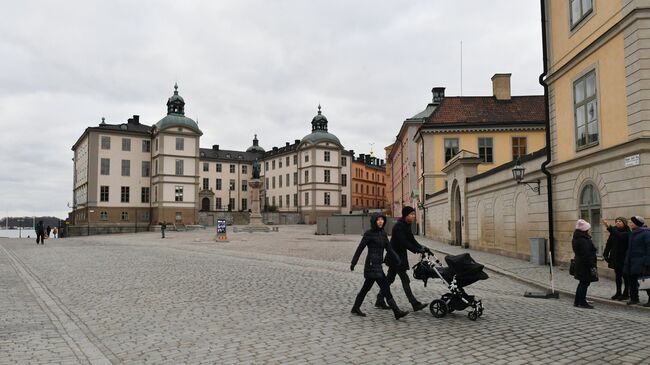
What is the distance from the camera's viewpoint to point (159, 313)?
879cm

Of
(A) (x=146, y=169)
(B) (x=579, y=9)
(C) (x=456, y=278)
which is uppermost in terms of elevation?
(A) (x=146, y=169)

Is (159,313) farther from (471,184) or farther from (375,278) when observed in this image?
(471,184)

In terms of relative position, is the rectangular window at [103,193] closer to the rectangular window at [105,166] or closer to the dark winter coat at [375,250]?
the rectangular window at [105,166]

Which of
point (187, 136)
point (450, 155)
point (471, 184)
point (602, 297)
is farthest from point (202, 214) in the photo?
point (602, 297)

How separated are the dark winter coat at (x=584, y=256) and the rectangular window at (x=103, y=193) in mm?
64172

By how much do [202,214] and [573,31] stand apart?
214 feet

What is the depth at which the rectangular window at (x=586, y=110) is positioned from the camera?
14172 millimetres

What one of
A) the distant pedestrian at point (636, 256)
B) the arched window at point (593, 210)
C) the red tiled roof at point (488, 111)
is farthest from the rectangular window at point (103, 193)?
the distant pedestrian at point (636, 256)

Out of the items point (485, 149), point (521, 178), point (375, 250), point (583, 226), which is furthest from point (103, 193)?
point (583, 226)

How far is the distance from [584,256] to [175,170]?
61.7 m

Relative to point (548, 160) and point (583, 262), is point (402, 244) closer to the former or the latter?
point (583, 262)

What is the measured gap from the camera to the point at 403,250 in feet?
29.5

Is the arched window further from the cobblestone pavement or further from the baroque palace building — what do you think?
the baroque palace building

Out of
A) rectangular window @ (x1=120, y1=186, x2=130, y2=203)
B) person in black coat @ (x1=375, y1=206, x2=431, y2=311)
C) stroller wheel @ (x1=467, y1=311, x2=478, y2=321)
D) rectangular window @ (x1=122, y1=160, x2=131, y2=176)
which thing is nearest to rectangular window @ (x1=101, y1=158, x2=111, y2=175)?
rectangular window @ (x1=122, y1=160, x2=131, y2=176)
